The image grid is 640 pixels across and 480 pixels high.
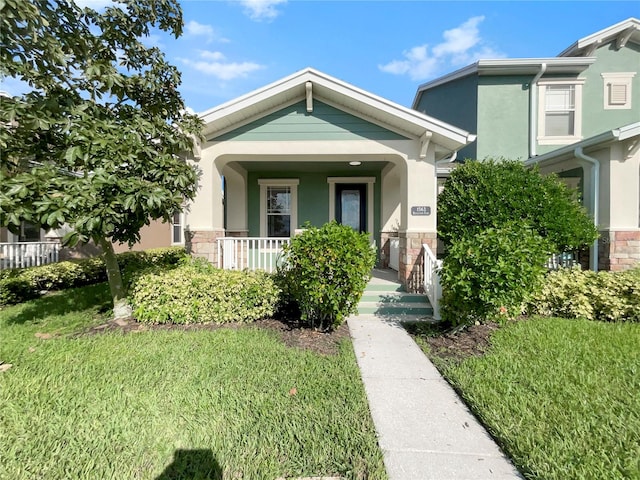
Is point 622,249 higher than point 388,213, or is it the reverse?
point 388,213

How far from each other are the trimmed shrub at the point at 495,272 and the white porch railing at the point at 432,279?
920 mm

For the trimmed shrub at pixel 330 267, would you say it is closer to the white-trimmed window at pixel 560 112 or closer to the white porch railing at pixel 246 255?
the white porch railing at pixel 246 255

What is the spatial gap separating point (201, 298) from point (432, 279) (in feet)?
13.6

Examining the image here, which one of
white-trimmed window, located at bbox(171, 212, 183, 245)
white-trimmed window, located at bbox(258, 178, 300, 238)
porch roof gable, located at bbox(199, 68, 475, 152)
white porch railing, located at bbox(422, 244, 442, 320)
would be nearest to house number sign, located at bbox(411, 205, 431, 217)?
white porch railing, located at bbox(422, 244, 442, 320)

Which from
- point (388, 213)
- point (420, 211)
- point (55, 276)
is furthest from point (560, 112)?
point (55, 276)

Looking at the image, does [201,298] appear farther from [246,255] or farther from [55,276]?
[55,276]

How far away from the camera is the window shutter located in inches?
375

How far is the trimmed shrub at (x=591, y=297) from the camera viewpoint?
4906 millimetres

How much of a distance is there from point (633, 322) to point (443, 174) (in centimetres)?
499

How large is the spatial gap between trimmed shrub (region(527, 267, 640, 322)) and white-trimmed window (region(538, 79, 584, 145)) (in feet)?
19.8

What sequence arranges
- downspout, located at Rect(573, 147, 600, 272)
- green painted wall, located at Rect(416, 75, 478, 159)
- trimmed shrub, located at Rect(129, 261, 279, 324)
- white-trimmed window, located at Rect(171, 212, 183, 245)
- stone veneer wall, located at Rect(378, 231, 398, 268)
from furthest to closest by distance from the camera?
white-trimmed window, located at Rect(171, 212, 183, 245) → green painted wall, located at Rect(416, 75, 478, 159) → stone veneer wall, located at Rect(378, 231, 398, 268) → downspout, located at Rect(573, 147, 600, 272) → trimmed shrub, located at Rect(129, 261, 279, 324)

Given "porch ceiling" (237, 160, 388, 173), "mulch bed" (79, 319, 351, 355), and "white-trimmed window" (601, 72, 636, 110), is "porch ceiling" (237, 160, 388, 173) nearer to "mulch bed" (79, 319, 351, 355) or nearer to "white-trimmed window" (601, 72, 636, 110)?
"mulch bed" (79, 319, 351, 355)

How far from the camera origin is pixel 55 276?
7137mm

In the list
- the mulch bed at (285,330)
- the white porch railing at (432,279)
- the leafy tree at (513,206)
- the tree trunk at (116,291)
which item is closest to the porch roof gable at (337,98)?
the leafy tree at (513,206)
